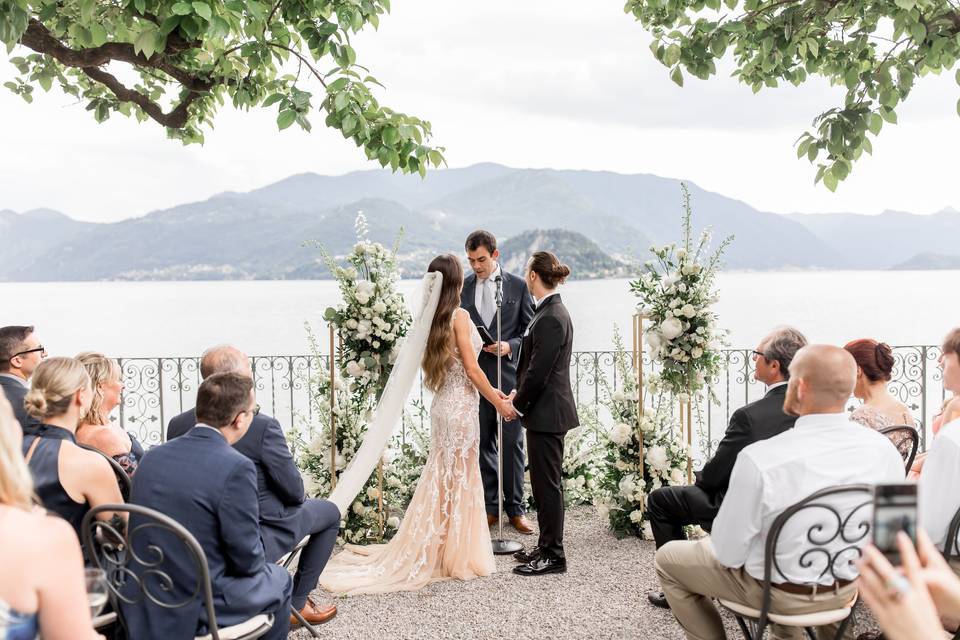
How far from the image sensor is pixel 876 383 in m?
3.90

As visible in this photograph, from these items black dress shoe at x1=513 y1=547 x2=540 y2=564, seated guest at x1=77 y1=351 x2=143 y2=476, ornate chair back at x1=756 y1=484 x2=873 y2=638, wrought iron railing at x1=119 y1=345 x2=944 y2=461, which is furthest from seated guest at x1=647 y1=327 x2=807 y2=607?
wrought iron railing at x1=119 y1=345 x2=944 y2=461

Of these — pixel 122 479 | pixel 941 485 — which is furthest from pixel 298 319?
pixel 941 485

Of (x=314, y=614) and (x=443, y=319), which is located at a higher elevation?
(x=443, y=319)

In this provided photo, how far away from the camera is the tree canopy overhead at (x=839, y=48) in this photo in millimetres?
4316

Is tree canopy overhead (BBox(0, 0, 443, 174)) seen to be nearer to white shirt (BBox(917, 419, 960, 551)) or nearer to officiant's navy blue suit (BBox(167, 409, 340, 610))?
officiant's navy blue suit (BBox(167, 409, 340, 610))

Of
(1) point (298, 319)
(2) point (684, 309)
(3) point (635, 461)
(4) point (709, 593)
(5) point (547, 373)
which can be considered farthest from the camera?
(1) point (298, 319)

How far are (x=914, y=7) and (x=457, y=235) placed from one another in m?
40.4

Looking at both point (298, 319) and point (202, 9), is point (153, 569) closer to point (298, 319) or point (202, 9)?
point (202, 9)

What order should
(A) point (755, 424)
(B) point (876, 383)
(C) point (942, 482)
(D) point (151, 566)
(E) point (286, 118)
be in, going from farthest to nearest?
1. (E) point (286, 118)
2. (B) point (876, 383)
3. (A) point (755, 424)
4. (C) point (942, 482)
5. (D) point (151, 566)

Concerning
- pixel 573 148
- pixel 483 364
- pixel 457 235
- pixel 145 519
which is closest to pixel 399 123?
pixel 483 364

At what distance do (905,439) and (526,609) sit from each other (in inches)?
85.8

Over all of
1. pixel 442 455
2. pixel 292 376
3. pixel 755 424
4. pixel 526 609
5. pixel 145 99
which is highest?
pixel 145 99

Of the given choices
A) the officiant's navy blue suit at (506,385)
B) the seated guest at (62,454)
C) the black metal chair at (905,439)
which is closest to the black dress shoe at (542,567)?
the officiant's navy blue suit at (506,385)

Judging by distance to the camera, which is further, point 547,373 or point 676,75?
point 676,75
